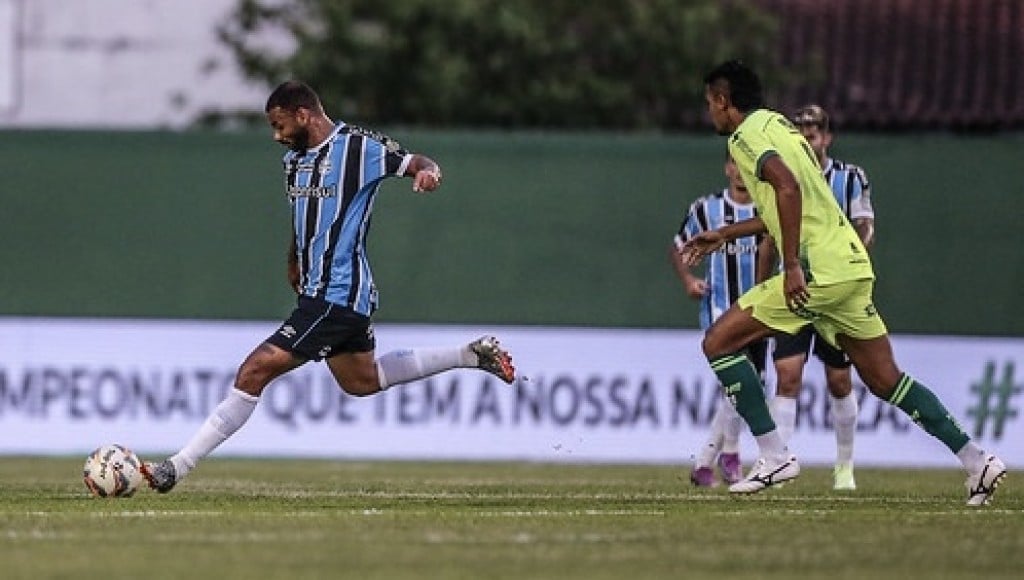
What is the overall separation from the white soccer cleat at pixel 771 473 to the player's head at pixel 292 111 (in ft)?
9.76

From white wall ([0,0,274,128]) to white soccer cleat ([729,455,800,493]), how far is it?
13.3 meters

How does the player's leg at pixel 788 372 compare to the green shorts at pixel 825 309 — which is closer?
the green shorts at pixel 825 309

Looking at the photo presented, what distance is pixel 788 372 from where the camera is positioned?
15281 millimetres

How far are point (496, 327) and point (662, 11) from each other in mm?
5421

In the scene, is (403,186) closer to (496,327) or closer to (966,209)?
(496,327)

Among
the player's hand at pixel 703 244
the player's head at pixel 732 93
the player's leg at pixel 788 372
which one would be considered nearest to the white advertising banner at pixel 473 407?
the player's leg at pixel 788 372

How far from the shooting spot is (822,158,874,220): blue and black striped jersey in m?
15.3

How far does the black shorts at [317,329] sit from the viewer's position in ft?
42.5

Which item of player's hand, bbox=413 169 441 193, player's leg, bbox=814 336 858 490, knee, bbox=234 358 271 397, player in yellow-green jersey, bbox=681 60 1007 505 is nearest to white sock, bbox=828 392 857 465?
player's leg, bbox=814 336 858 490

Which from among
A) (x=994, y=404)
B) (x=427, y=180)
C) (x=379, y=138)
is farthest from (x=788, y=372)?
(x=994, y=404)

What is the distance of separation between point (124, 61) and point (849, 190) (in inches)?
487

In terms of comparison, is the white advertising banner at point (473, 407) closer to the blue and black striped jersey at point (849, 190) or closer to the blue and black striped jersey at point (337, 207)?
the blue and black striped jersey at point (849, 190)

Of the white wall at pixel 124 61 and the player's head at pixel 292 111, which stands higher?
the white wall at pixel 124 61

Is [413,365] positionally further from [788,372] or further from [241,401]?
[788,372]
